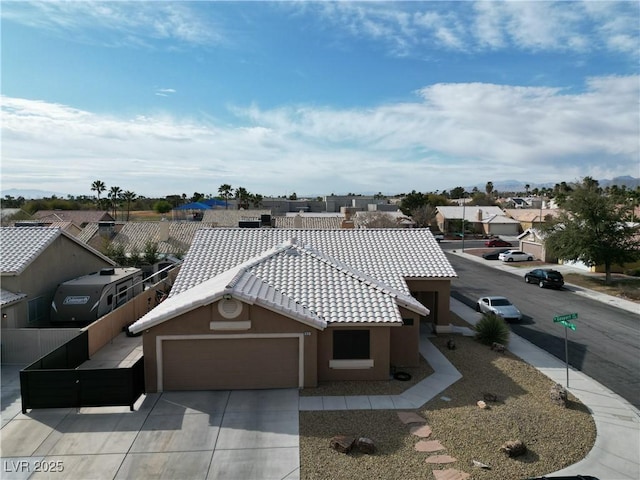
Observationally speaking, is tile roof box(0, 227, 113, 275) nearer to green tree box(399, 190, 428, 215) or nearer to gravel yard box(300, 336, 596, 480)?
gravel yard box(300, 336, 596, 480)

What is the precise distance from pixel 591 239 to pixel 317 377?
28.9 meters

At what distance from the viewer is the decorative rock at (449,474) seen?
9852mm

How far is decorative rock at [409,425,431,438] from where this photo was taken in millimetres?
11656

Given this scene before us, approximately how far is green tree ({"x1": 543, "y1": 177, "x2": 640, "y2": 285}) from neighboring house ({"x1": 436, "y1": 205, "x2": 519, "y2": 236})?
41.2 meters

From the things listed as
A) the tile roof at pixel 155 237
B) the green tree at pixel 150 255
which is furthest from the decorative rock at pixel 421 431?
the tile roof at pixel 155 237

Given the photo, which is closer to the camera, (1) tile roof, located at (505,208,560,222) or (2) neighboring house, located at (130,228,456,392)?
(2) neighboring house, located at (130,228,456,392)

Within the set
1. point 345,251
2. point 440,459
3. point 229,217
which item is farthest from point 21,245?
point 229,217

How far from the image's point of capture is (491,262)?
1884 inches

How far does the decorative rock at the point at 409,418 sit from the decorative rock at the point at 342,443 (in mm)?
1984

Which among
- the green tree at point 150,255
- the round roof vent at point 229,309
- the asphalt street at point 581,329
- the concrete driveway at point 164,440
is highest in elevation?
the round roof vent at point 229,309

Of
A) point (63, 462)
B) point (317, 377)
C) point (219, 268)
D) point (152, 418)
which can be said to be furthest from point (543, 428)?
point (219, 268)

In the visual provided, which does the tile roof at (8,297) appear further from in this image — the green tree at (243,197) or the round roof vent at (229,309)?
the green tree at (243,197)

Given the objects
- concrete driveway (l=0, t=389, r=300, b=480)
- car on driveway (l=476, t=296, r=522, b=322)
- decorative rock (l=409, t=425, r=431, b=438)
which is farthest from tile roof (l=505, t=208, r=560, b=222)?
concrete driveway (l=0, t=389, r=300, b=480)

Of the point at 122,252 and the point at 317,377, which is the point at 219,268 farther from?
the point at 122,252
